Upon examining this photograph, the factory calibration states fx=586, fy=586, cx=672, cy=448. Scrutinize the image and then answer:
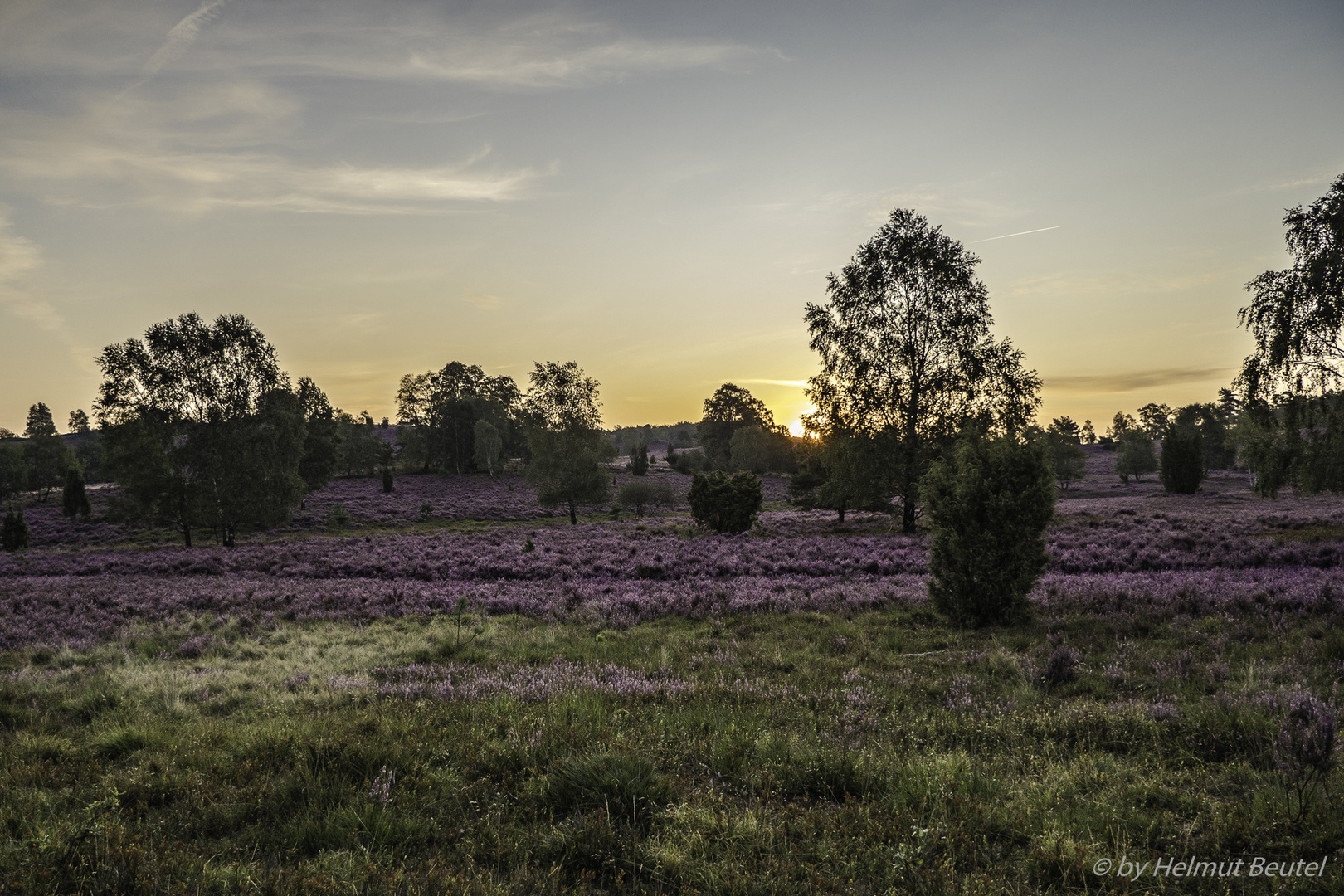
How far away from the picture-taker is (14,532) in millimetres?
33719

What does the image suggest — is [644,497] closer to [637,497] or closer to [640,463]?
[637,497]

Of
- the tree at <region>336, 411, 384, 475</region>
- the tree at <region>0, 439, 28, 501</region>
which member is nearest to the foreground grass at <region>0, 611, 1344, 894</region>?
the tree at <region>336, 411, 384, 475</region>

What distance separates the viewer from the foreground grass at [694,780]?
3.50 meters

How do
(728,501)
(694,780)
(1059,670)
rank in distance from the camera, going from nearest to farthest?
1. (694,780)
2. (1059,670)
3. (728,501)

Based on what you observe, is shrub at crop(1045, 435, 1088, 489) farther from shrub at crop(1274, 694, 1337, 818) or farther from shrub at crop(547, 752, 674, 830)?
shrub at crop(547, 752, 674, 830)

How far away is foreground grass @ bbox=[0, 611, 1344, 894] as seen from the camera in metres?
3.50

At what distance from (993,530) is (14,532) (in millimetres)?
49507

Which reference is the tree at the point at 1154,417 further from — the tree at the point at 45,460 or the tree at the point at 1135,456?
the tree at the point at 45,460

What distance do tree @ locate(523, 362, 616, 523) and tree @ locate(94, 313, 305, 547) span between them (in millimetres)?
15991

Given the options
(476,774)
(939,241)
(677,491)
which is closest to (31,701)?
(476,774)

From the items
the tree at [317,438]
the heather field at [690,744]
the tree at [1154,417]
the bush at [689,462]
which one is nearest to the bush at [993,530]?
the heather field at [690,744]

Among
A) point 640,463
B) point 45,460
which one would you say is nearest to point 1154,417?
point 640,463

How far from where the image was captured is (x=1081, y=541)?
20.5 metres

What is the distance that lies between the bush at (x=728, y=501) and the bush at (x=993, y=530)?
17.7m
